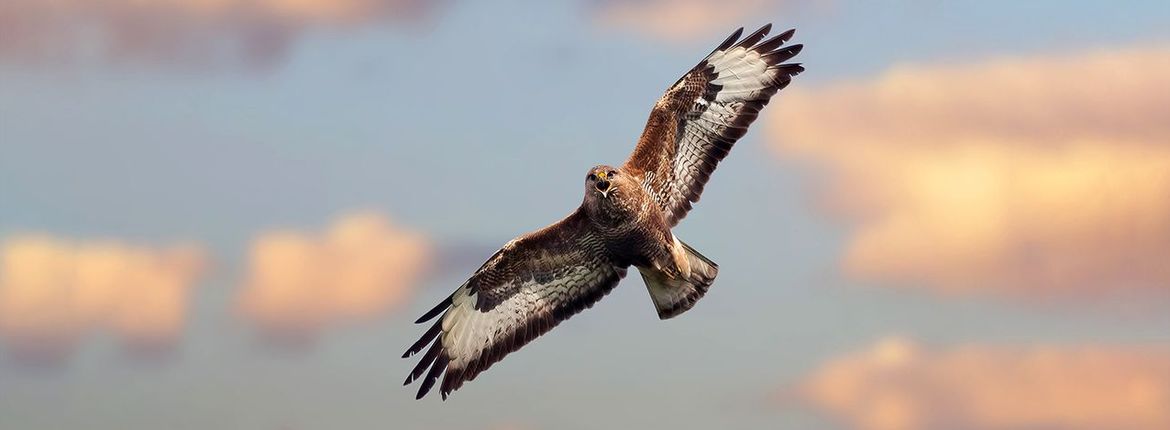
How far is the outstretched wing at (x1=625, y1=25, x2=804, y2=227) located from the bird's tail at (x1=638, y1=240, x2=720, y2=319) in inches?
26.3

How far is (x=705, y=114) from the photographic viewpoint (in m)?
14.2

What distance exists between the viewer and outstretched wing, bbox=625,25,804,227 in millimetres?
13906

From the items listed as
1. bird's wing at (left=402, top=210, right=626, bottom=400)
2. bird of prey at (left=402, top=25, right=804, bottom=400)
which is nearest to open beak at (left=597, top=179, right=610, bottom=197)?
bird of prey at (left=402, top=25, right=804, bottom=400)

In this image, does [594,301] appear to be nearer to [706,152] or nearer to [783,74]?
[706,152]

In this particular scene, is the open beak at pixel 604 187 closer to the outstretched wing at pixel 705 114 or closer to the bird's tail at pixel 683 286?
the outstretched wing at pixel 705 114

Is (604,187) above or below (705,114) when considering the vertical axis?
below

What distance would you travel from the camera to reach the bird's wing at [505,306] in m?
14.2

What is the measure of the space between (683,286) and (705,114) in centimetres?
182

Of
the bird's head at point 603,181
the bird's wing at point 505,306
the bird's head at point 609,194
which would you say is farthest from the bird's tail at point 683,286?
the bird's head at point 603,181

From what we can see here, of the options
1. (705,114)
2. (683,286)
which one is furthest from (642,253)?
(705,114)

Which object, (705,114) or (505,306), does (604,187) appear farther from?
(505,306)

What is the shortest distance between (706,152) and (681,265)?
1.22 metres

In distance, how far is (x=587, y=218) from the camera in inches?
534

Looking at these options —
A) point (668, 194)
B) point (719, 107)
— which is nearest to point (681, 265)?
point (668, 194)
